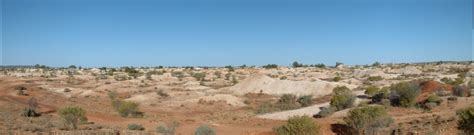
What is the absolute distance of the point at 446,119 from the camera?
2181cm

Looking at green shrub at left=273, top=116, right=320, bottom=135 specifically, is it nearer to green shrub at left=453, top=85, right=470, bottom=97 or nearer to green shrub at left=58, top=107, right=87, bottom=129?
green shrub at left=58, top=107, right=87, bottom=129

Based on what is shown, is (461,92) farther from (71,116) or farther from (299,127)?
(71,116)

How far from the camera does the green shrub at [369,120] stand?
21.2 m

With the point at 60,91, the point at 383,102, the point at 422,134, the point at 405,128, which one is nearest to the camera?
the point at 422,134

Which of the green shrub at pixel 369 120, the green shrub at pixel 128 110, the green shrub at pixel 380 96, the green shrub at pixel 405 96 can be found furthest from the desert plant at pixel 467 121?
the green shrub at pixel 128 110

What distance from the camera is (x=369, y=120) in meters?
21.2

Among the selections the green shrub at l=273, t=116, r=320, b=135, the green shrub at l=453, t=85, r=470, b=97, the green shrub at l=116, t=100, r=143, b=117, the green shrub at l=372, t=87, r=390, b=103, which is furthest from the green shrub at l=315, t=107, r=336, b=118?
the green shrub at l=116, t=100, r=143, b=117

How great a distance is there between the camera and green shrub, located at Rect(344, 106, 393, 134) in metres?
21.2

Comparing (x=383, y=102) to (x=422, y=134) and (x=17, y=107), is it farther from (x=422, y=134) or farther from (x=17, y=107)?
(x=17, y=107)

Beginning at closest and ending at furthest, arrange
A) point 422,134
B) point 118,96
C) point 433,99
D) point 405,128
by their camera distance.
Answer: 1. point 422,134
2. point 405,128
3. point 433,99
4. point 118,96

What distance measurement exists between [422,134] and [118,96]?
3696cm

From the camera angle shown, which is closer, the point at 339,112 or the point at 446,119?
the point at 446,119

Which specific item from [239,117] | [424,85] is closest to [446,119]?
[239,117]

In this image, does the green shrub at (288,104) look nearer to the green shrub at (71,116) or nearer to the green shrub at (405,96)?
the green shrub at (405,96)
